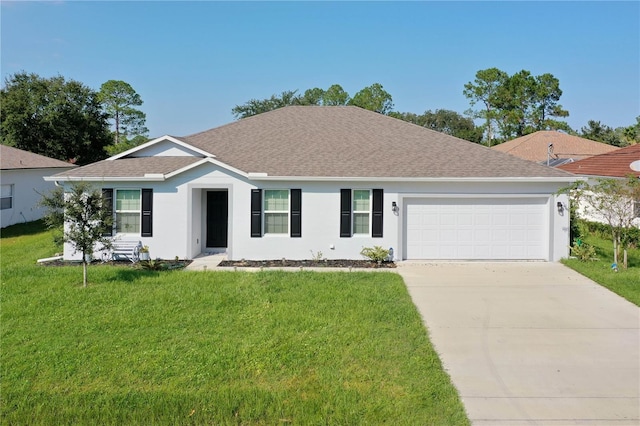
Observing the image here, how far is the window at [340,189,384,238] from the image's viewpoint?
48.3 feet

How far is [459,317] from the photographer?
9.16 m

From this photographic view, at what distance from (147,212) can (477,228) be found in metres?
10.5

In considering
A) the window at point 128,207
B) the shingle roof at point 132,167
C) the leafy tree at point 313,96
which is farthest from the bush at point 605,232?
the leafy tree at point 313,96

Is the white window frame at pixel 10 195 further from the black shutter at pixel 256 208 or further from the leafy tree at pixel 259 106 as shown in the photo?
the leafy tree at pixel 259 106

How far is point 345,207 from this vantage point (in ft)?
48.3

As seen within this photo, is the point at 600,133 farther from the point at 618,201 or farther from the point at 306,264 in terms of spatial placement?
the point at 306,264

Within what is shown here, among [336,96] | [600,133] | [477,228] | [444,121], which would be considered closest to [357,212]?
[477,228]

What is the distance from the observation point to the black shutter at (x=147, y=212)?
1459 centimetres

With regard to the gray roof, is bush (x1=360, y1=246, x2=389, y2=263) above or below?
below

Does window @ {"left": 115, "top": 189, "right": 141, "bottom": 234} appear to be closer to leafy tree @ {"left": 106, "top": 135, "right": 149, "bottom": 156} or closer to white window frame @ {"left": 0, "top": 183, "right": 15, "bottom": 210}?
white window frame @ {"left": 0, "top": 183, "right": 15, "bottom": 210}

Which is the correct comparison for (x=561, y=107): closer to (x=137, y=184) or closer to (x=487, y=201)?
(x=487, y=201)

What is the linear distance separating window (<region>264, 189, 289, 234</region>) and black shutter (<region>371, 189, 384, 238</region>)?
9.05 ft

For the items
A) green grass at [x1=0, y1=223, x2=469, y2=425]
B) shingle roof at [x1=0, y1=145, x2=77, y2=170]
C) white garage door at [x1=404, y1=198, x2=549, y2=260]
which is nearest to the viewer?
green grass at [x1=0, y1=223, x2=469, y2=425]

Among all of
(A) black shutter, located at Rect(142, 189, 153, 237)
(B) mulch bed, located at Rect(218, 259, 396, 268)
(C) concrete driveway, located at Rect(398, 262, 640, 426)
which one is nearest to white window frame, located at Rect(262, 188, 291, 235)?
(B) mulch bed, located at Rect(218, 259, 396, 268)
